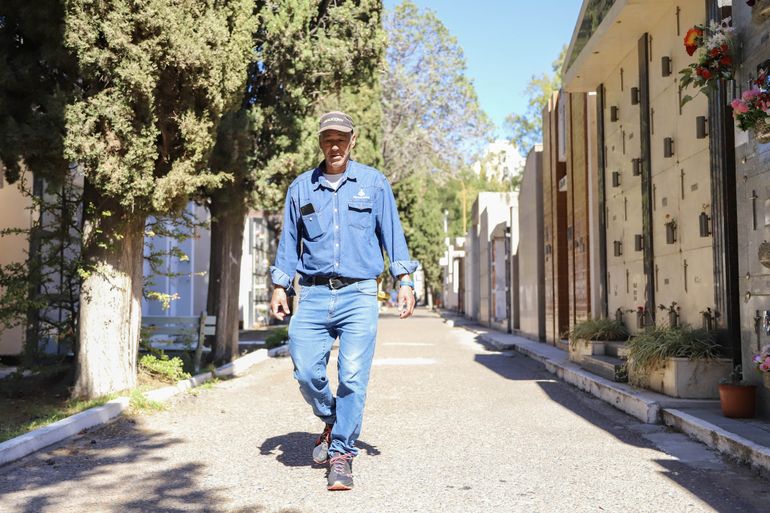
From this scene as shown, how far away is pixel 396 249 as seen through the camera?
5172mm

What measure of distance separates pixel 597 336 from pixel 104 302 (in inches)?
269

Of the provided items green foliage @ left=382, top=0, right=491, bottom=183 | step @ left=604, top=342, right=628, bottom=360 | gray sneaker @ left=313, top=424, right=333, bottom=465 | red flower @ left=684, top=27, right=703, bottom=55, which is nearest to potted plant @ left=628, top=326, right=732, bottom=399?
step @ left=604, top=342, right=628, bottom=360

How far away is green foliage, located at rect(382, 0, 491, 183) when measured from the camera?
3238 cm

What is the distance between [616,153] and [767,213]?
6.13 meters

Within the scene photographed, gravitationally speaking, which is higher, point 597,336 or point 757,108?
point 757,108

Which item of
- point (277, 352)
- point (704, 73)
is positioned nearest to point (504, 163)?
point (277, 352)

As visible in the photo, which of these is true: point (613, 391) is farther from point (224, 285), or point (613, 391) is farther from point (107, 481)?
point (224, 285)

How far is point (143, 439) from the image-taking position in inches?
263

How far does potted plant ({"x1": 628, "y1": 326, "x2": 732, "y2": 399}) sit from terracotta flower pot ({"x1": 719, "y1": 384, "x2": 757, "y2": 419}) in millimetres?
838

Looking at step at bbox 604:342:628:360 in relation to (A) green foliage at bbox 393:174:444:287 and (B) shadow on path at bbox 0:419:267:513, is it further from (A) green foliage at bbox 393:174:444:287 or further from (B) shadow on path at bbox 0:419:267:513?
(A) green foliage at bbox 393:174:444:287

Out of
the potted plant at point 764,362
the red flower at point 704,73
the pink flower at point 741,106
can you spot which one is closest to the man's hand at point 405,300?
the potted plant at point 764,362

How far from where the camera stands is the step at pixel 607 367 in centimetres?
934

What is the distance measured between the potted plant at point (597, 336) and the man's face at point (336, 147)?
7371mm

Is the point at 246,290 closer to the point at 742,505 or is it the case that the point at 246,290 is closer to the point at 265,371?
the point at 265,371
